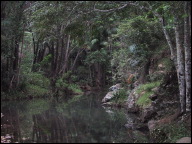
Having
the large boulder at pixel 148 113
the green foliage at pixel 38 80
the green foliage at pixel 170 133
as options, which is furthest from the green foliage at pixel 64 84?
the green foliage at pixel 170 133

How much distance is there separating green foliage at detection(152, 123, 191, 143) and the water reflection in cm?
91

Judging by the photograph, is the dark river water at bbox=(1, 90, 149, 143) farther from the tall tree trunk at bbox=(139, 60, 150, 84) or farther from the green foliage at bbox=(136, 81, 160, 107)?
the tall tree trunk at bbox=(139, 60, 150, 84)

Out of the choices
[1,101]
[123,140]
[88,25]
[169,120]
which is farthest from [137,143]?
[1,101]

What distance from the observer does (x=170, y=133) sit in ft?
30.7

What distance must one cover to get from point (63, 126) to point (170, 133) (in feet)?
15.2

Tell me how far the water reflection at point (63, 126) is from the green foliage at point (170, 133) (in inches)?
36.0

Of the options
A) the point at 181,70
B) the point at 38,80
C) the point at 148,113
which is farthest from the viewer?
the point at 38,80

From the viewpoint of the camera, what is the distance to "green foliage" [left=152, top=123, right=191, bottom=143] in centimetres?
894

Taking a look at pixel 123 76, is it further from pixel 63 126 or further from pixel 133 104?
pixel 63 126

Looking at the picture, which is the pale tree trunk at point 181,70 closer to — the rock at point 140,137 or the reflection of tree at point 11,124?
the rock at point 140,137

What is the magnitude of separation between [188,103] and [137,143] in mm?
2378

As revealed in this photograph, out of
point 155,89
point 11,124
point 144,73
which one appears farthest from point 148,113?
point 11,124

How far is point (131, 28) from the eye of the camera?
18797 millimetres

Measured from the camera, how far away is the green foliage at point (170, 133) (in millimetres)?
8938
